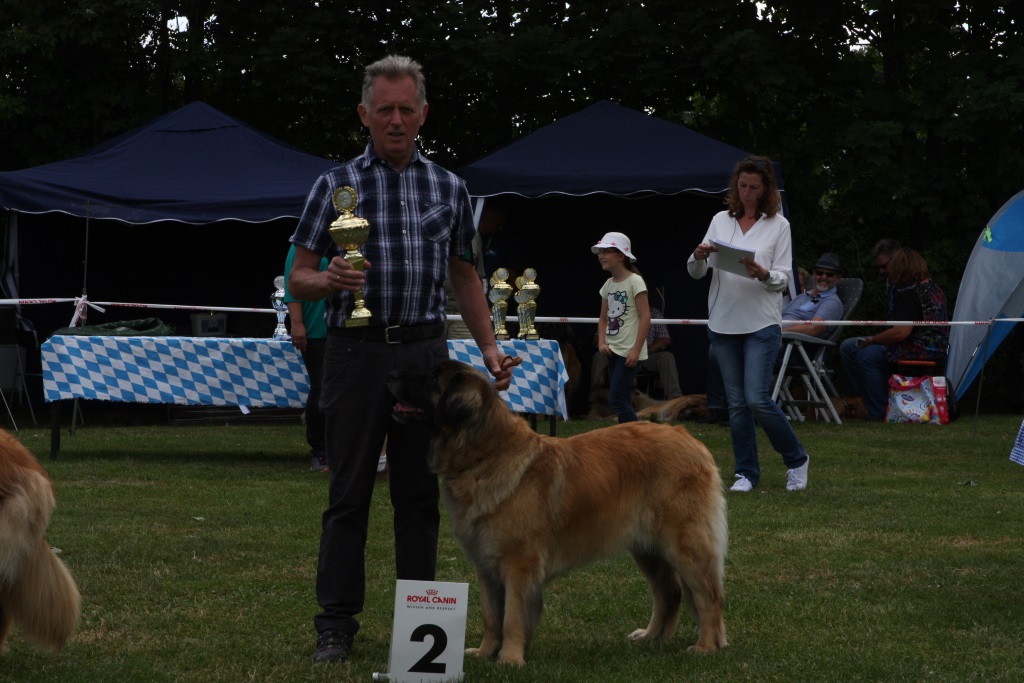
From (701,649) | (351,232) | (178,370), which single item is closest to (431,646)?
(701,649)

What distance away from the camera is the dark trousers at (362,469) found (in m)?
4.05

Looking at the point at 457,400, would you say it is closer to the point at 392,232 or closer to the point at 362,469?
the point at 362,469

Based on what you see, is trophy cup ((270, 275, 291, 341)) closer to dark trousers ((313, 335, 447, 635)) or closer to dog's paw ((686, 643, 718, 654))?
dark trousers ((313, 335, 447, 635))

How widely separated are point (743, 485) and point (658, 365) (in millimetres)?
5635

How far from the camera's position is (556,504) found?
4133 mm

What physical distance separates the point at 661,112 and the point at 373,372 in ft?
42.7

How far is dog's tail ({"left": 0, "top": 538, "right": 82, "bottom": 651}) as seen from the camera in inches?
147

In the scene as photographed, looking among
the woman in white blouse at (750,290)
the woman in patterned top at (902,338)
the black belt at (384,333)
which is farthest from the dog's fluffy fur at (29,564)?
the woman in patterned top at (902,338)

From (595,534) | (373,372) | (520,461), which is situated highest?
(373,372)

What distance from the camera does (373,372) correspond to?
13.3 feet

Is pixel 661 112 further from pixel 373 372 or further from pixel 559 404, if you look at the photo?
pixel 373 372

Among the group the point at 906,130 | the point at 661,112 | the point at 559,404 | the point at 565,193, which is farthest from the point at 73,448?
the point at 906,130

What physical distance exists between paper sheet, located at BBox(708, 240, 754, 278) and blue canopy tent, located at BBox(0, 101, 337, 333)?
17.0 ft

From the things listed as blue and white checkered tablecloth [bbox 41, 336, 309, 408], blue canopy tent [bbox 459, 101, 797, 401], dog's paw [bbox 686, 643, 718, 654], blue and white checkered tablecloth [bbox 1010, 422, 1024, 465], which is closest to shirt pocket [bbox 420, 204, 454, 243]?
dog's paw [bbox 686, 643, 718, 654]
